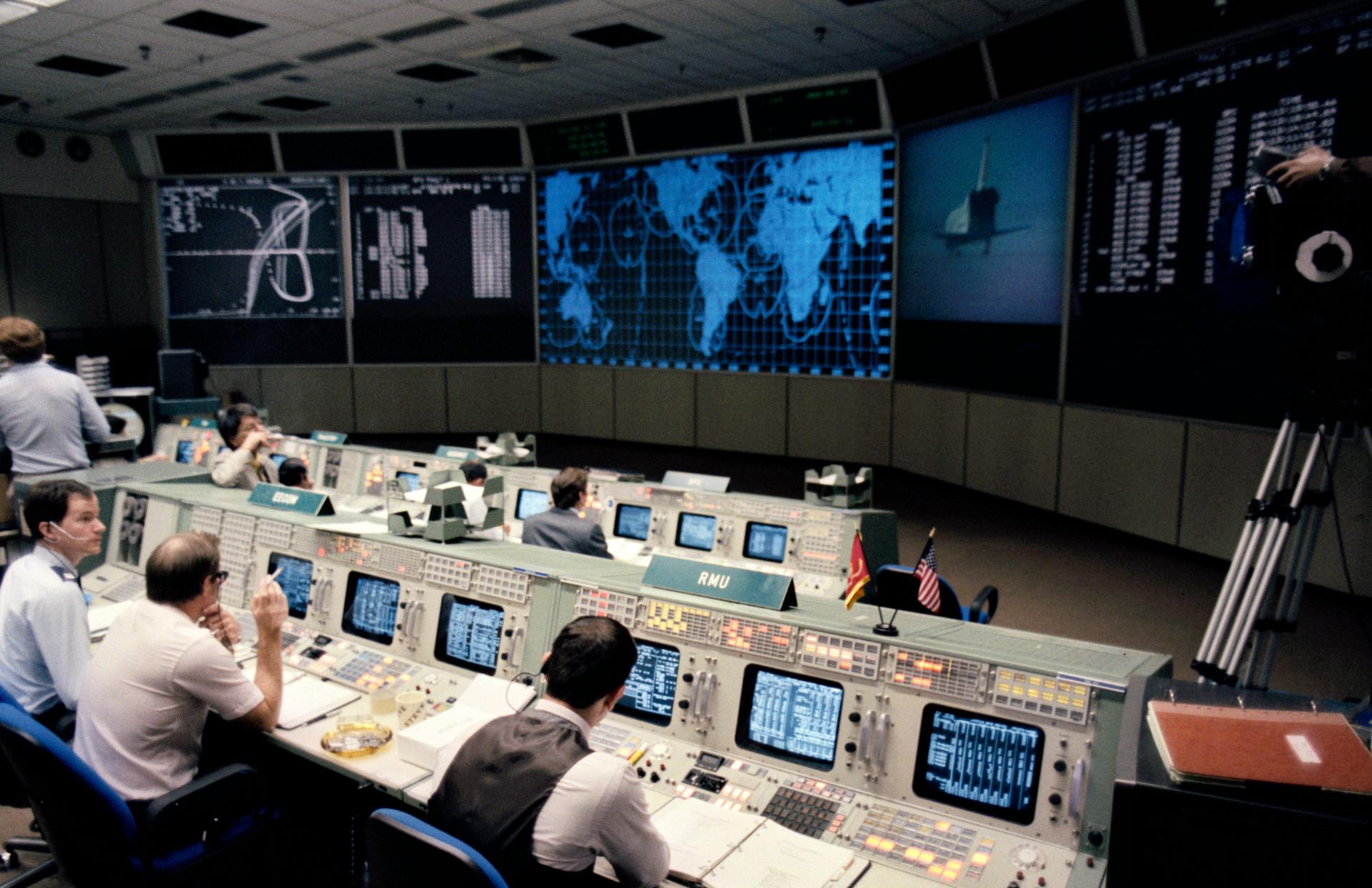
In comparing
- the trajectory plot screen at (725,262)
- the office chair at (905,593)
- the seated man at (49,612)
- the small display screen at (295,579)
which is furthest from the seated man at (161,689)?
the trajectory plot screen at (725,262)

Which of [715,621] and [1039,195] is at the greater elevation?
[1039,195]

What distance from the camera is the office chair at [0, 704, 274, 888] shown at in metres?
2.08

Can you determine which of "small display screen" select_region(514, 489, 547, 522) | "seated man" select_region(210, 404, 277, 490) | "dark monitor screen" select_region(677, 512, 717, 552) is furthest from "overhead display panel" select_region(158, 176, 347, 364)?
"dark monitor screen" select_region(677, 512, 717, 552)

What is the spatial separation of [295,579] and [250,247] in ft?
26.7

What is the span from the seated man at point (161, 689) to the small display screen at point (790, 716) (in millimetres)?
1270

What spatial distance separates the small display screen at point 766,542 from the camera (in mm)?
4012

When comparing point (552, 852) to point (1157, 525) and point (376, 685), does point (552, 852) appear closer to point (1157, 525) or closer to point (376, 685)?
point (376, 685)

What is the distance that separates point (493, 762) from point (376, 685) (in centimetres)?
129

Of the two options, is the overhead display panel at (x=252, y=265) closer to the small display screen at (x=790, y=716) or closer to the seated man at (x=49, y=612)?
the seated man at (x=49, y=612)

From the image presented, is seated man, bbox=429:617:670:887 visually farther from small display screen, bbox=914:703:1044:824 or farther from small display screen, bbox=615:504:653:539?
small display screen, bbox=615:504:653:539

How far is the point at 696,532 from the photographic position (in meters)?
4.27

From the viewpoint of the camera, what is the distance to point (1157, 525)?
19.3ft

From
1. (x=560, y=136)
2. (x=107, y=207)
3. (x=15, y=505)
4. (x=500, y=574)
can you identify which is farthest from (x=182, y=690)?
(x=107, y=207)

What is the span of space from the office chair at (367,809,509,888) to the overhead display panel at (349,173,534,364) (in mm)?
9238
